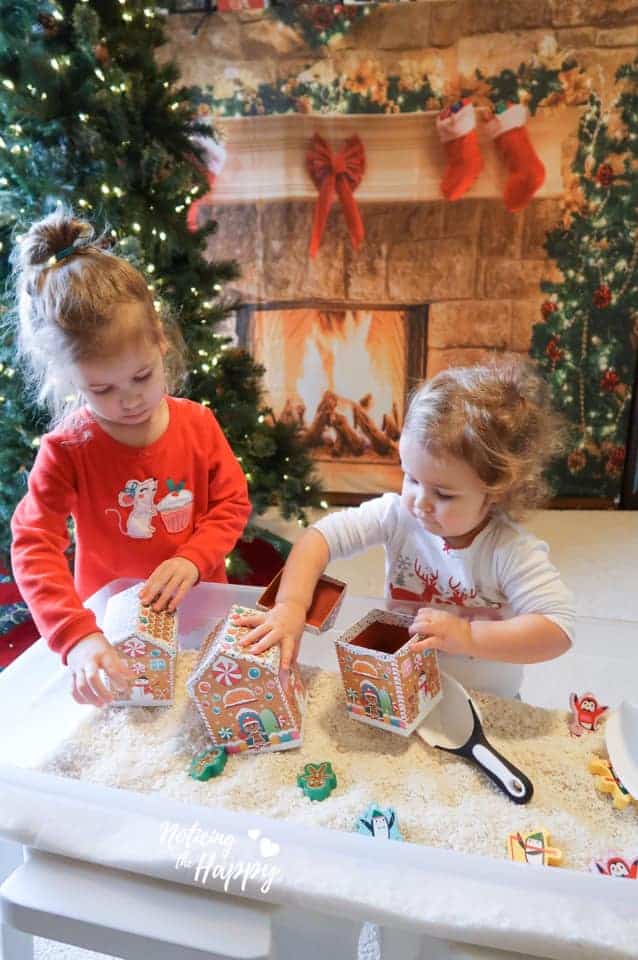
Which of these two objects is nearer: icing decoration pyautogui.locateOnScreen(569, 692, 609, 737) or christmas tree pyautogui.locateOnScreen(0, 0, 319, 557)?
icing decoration pyautogui.locateOnScreen(569, 692, 609, 737)

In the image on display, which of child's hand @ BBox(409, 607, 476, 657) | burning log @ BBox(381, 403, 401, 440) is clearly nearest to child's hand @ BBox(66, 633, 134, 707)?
child's hand @ BBox(409, 607, 476, 657)

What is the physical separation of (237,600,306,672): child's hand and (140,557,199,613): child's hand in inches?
5.2

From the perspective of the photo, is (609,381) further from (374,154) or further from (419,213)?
(374,154)

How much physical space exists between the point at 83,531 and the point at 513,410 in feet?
2.11

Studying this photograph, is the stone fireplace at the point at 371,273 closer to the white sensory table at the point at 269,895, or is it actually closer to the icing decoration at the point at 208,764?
the icing decoration at the point at 208,764

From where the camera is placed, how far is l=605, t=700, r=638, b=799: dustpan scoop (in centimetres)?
84

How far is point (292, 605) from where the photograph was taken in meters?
0.93

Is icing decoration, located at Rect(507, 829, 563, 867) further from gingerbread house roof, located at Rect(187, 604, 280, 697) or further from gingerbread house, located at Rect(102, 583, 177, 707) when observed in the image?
gingerbread house, located at Rect(102, 583, 177, 707)

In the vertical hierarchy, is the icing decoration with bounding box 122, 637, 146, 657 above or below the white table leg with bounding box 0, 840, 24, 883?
above

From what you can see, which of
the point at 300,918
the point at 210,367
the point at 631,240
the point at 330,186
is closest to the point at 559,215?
the point at 631,240

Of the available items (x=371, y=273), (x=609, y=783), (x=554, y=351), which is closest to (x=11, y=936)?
(x=609, y=783)

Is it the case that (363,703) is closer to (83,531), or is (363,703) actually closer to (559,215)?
(83,531)

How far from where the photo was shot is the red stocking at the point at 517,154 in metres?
2.08

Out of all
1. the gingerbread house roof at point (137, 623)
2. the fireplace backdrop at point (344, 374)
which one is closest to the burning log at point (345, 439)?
the fireplace backdrop at point (344, 374)
